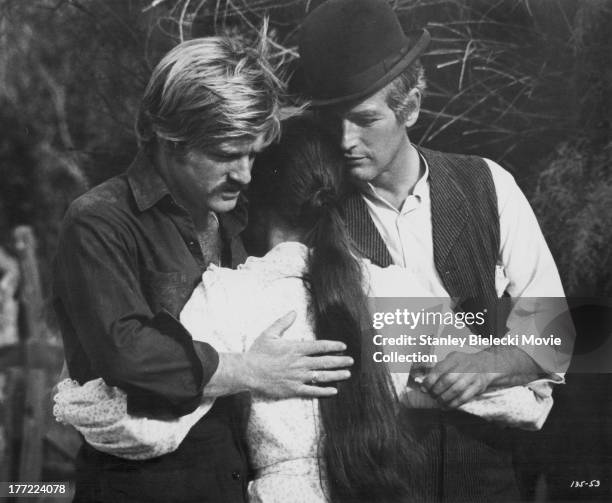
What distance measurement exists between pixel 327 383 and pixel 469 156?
85cm

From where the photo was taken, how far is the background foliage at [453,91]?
2844 mm

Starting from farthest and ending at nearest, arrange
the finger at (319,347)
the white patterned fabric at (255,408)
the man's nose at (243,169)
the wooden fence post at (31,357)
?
the wooden fence post at (31,357) → the man's nose at (243,169) → the finger at (319,347) → the white patterned fabric at (255,408)

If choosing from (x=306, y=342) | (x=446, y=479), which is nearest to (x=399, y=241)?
(x=306, y=342)

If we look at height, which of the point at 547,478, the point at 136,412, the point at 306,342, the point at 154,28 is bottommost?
the point at 547,478

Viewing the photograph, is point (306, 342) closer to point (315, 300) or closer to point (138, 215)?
point (315, 300)

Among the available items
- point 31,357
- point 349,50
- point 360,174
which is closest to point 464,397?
point 360,174

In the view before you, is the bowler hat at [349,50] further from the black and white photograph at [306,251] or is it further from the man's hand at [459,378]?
the man's hand at [459,378]

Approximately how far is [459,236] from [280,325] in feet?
2.14

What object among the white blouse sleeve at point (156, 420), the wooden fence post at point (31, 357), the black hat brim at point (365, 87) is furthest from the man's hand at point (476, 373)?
the wooden fence post at point (31, 357)

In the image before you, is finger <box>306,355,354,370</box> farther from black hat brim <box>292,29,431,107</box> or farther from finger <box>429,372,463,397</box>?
black hat brim <box>292,29,431,107</box>

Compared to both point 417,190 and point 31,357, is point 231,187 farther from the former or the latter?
point 31,357

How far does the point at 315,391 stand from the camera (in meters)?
2.61

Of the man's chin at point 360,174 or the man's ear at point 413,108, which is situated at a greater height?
the man's ear at point 413,108

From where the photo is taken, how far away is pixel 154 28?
285 cm
